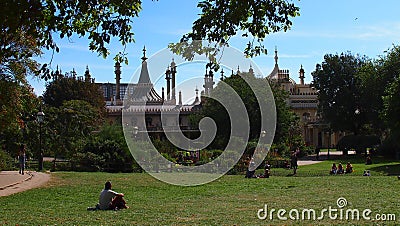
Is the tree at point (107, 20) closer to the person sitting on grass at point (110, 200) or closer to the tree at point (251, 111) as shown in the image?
the person sitting on grass at point (110, 200)

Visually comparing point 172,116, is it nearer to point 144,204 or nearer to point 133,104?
point 133,104

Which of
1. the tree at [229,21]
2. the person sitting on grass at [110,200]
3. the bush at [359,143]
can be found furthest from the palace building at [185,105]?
the tree at [229,21]

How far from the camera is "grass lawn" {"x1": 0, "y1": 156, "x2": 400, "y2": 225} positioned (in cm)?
1255

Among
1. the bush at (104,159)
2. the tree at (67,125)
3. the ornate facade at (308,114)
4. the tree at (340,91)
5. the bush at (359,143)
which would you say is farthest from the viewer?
the ornate facade at (308,114)

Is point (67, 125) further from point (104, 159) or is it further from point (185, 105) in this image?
point (185, 105)

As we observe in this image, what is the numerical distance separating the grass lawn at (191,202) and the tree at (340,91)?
1490 inches

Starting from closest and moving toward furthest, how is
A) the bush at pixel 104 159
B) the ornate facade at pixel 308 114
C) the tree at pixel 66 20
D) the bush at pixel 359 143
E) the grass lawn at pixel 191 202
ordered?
the tree at pixel 66 20
the grass lawn at pixel 191 202
the bush at pixel 104 159
the bush at pixel 359 143
the ornate facade at pixel 308 114

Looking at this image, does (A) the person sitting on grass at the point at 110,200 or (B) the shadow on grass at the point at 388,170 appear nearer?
(A) the person sitting on grass at the point at 110,200

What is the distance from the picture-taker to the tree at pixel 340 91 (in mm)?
59406

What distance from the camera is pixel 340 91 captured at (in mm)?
60469

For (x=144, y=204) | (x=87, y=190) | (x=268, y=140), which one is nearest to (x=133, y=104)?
(x=268, y=140)

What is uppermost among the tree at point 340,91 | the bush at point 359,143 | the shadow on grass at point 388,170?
the tree at point 340,91

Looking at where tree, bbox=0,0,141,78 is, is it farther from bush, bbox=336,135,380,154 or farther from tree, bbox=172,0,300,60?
bush, bbox=336,135,380,154

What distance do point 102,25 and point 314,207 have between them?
7587 mm
